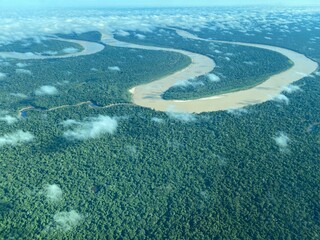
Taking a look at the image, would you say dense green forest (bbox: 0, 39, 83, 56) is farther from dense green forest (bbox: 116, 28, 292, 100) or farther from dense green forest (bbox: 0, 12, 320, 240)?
dense green forest (bbox: 0, 12, 320, 240)

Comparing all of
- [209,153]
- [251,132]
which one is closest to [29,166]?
[209,153]

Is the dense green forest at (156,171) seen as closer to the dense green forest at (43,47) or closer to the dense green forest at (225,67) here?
the dense green forest at (225,67)

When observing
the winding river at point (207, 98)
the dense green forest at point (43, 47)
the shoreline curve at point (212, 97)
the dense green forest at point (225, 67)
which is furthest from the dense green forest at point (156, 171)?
the dense green forest at point (43, 47)

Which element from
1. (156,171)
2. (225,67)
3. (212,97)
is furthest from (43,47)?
(156,171)

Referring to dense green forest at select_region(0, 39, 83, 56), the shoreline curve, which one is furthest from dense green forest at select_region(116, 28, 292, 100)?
dense green forest at select_region(0, 39, 83, 56)

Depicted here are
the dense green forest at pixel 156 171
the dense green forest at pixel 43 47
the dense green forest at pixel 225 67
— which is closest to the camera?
the dense green forest at pixel 156 171

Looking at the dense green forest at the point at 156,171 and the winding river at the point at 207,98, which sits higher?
the dense green forest at the point at 156,171
